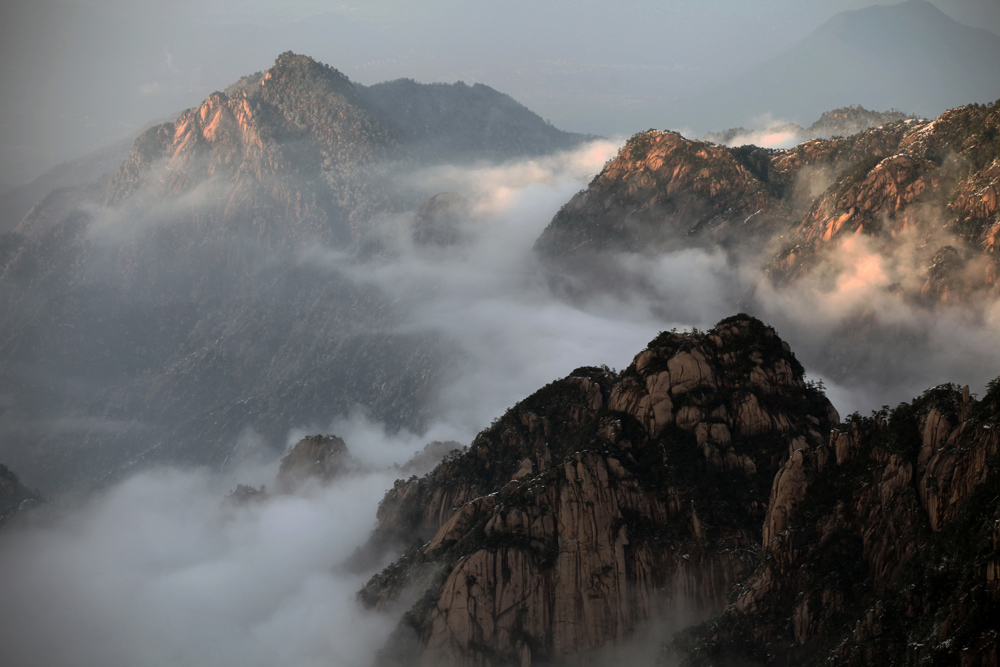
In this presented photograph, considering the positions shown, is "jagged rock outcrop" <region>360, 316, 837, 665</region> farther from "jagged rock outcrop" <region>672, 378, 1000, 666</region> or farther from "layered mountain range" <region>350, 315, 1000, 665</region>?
"jagged rock outcrop" <region>672, 378, 1000, 666</region>

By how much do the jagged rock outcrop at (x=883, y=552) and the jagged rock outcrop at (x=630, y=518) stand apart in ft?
45.3

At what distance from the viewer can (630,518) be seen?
388 feet

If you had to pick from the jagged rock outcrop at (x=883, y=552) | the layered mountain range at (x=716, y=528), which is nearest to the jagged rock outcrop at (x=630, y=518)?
the layered mountain range at (x=716, y=528)

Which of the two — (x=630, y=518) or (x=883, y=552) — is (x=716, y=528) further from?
(x=883, y=552)

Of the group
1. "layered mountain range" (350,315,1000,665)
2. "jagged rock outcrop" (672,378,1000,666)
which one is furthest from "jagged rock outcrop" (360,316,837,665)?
"jagged rock outcrop" (672,378,1000,666)

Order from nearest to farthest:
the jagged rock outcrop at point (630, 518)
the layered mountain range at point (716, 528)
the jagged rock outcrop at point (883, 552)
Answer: the jagged rock outcrop at point (883, 552) → the layered mountain range at point (716, 528) → the jagged rock outcrop at point (630, 518)

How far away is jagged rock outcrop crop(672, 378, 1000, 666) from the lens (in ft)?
223

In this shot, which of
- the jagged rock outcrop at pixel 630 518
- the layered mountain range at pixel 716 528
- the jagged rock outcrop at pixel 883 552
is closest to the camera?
the jagged rock outcrop at pixel 883 552

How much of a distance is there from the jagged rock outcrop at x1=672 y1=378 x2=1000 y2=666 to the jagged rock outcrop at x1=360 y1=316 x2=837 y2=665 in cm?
1382

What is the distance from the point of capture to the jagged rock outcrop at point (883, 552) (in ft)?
223

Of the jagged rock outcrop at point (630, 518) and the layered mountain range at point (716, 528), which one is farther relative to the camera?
the jagged rock outcrop at point (630, 518)

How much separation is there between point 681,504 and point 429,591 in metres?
37.1

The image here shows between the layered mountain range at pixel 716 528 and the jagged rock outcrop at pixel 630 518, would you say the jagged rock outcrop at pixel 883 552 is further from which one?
the jagged rock outcrop at pixel 630 518

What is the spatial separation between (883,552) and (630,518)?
37.8m
